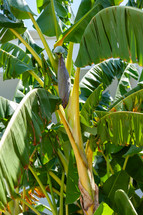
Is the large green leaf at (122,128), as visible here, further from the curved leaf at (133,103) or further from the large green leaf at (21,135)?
the large green leaf at (21,135)

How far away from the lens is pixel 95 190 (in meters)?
2.52

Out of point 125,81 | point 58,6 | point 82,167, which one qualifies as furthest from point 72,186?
point 58,6

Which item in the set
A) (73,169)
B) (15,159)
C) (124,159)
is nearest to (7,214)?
(73,169)

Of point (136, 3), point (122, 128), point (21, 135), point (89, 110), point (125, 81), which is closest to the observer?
point (21, 135)

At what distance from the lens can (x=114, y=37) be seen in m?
2.18

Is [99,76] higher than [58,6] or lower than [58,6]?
lower

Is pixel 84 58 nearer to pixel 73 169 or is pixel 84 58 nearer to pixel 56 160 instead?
pixel 73 169

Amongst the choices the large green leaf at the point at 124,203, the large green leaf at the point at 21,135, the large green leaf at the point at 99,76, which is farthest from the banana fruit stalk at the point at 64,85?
the large green leaf at the point at 124,203

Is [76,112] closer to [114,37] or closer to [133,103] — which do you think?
[133,103]

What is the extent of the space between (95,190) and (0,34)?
177 centimetres

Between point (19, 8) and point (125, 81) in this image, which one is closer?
point (19, 8)

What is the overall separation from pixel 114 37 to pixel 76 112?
2.27 ft

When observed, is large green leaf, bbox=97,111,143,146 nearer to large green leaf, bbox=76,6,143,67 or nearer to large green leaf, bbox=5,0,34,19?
large green leaf, bbox=76,6,143,67

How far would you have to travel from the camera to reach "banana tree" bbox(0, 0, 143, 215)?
2055mm
